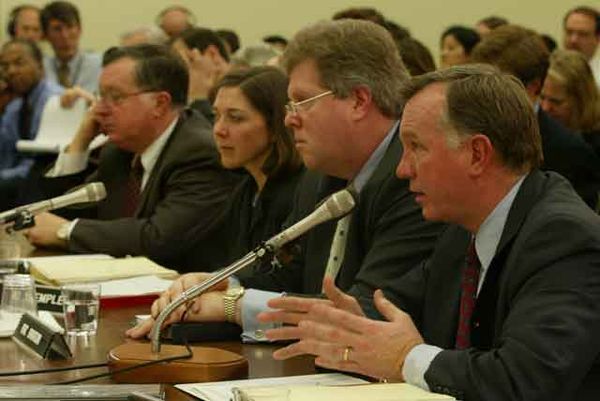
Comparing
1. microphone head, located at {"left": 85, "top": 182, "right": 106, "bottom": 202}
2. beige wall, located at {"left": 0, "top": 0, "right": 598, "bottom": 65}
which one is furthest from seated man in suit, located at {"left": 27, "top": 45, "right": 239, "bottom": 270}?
beige wall, located at {"left": 0, "top": 0, "right": 598, "bottom": 65}

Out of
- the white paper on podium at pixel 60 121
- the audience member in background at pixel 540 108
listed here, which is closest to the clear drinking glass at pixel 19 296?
the audience member in background at pixel 540 108

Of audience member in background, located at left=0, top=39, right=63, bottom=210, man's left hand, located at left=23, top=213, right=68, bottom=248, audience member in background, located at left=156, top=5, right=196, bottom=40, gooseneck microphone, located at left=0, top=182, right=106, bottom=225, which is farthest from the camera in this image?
audience member in background, located at left=156, top=5, right=196, bottom=40

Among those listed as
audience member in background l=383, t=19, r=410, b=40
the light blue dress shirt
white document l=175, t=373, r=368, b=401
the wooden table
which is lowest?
the wooden table

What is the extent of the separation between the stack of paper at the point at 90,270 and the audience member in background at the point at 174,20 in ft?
19.1

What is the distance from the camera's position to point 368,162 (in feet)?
9.62

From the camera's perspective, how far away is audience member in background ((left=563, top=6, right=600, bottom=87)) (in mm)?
8680

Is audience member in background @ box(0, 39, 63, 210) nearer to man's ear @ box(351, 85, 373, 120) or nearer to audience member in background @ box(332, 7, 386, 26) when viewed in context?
audience member in background @ box(332, 7, 386, 26)

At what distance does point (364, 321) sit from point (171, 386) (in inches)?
14.1

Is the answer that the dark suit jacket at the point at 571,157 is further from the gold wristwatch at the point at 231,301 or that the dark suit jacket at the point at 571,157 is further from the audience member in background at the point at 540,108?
the gold wristwatch at the point at 231,301

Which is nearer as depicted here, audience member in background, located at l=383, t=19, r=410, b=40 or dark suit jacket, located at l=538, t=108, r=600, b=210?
audience member in background, located at l=383, t=19, r=410, b=40

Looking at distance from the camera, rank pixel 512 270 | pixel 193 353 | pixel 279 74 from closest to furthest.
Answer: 1. pixel 512 270
2. pixel 193 353
3. pixel 279 74

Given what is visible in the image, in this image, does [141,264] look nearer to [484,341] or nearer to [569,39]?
[484,341]

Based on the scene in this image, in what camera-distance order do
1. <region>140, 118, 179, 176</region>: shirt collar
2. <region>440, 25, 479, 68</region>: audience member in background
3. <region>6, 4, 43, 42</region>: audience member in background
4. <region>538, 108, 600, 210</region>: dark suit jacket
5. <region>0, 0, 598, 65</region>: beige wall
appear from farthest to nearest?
1. <region>0, 0, 598, 65</region>: beige wall
2. <region>6, 4, 43, 42</region>: audience member in background
3. <region>440, 25, 479, 68</region>: audience member in background
4. <region>538, 108, 600, 210</region>: dark suit jacket
5. <region>140, 118, 179, 176</region>: shirt collar

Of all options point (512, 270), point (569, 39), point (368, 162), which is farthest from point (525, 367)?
point (569, 39)
